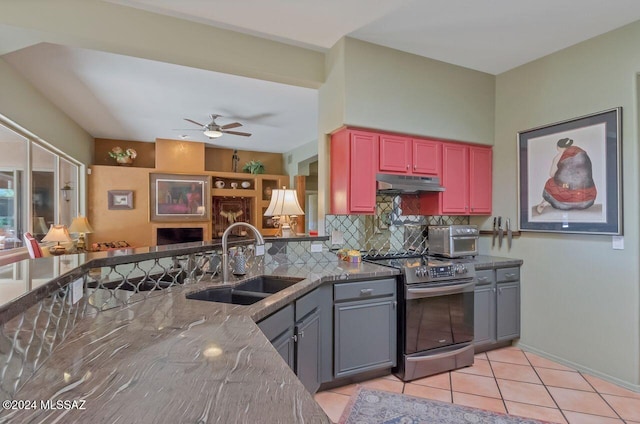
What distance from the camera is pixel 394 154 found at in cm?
307

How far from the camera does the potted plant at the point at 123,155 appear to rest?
236 inches

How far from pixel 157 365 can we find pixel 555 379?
3121 mm

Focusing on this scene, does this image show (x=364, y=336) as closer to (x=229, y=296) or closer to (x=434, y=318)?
(x=434, y=318)

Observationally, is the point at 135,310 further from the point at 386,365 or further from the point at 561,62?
the point at 561,62

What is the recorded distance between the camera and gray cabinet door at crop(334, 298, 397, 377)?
8.04 ft

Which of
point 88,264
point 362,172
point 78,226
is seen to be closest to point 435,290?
point 362,172

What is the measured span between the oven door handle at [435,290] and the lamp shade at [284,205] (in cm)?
114

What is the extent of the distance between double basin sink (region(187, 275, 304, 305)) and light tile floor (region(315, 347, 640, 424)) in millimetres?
908

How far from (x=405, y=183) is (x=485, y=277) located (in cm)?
119

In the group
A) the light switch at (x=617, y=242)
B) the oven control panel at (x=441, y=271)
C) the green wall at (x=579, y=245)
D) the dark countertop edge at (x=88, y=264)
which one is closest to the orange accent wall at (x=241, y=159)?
the dark countertop edge at (x=88, y=264)

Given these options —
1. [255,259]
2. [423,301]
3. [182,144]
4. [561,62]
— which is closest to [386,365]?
[423,301]

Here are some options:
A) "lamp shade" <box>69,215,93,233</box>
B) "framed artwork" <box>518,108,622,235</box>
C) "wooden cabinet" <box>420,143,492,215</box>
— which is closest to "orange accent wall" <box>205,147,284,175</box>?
"lamp shade" <box>69,215,93,233</box>

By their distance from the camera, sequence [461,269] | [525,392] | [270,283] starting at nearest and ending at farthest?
[270,283], [525,392], [461,269]

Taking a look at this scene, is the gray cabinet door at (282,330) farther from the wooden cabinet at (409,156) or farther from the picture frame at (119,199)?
the picture frame at (119,199)
